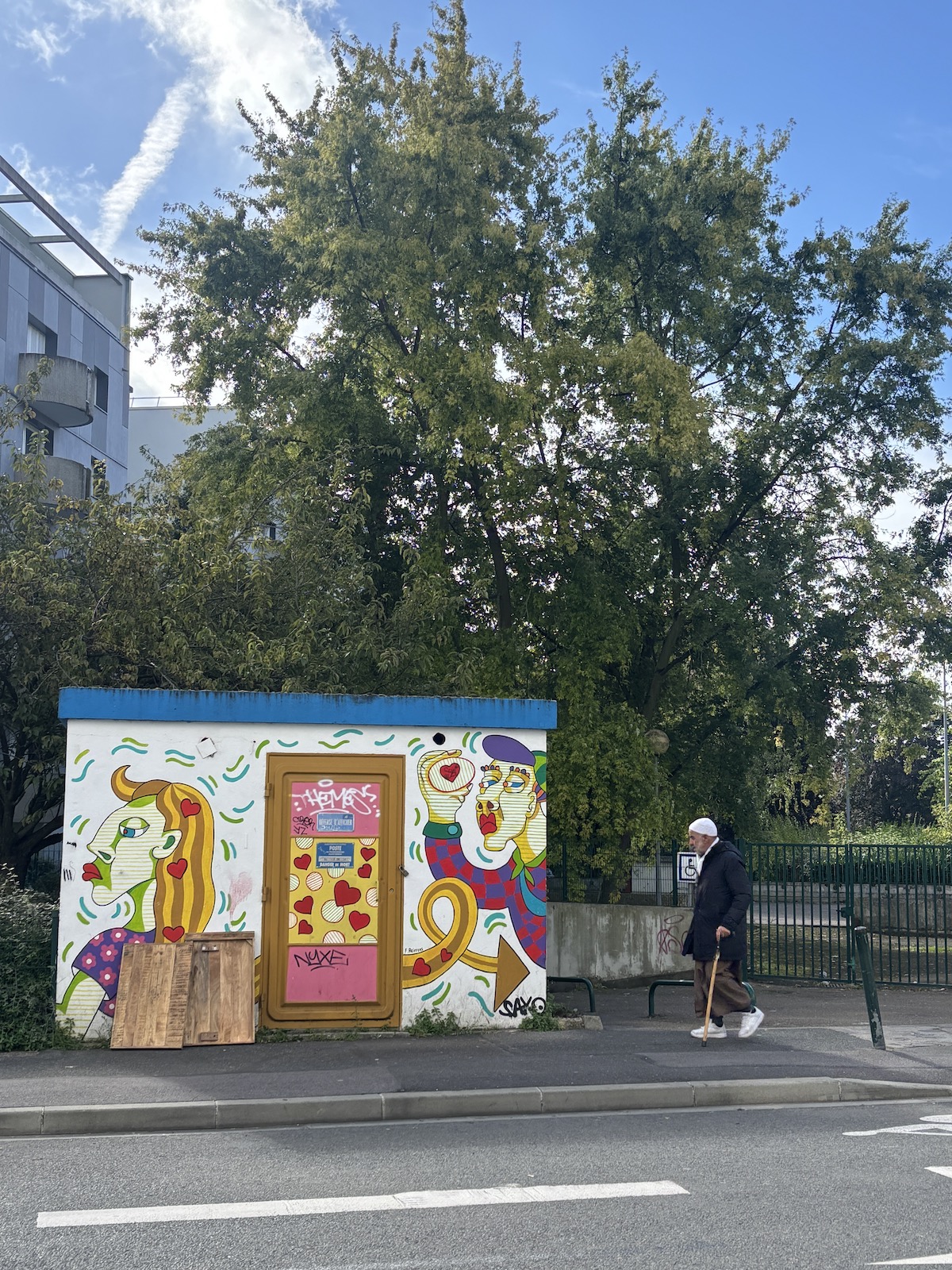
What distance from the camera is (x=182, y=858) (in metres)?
9.98

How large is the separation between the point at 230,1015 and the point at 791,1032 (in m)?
4.83

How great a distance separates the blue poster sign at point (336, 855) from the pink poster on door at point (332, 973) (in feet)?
2.13

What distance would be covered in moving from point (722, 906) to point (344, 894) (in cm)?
314

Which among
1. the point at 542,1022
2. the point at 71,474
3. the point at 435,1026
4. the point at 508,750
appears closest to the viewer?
the point at 435,1026

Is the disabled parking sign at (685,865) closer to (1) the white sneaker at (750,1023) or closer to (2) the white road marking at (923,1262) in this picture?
(1) the white sneaker at (750,1023)

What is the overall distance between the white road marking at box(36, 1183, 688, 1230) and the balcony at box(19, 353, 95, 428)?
25.7m

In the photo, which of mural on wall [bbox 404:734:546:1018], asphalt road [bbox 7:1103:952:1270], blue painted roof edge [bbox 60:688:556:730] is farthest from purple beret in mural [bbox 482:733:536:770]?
asphalt road [bbox 7:1103:952:1270]

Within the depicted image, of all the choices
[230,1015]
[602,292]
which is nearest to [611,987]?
[230,1015]

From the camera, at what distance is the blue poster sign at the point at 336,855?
10.2 m

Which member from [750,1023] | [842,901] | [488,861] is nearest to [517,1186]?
[488,861]

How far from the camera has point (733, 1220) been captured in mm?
5430

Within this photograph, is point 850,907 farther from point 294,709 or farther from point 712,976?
point 294,709

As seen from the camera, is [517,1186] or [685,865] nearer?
[517,1186]

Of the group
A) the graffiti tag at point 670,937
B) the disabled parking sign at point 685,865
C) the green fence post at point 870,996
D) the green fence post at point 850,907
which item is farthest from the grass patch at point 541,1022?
the graffiti tag at point 670,937
